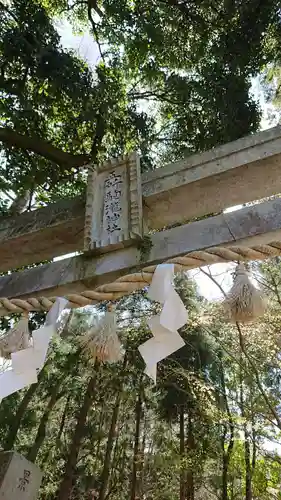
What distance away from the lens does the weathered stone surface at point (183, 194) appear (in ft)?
6.06

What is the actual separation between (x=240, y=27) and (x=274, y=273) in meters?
3.19

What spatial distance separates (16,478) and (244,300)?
368 cm

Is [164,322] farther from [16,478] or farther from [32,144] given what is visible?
[16,478]

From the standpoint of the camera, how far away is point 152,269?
1.17 meters

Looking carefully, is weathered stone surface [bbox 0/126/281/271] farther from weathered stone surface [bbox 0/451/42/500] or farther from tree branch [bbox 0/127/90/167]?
weathered stone surface [bbox 0/451/42/500]

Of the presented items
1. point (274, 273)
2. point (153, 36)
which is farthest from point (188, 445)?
point (153, 36)

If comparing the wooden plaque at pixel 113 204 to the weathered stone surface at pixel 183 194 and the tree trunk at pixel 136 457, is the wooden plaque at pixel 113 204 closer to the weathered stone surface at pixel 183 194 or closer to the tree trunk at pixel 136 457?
the weathered stone surface at pixel 183 194

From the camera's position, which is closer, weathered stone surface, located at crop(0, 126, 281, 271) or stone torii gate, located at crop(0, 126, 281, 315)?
stone torii gate, located at crop(0, 126, 281, 315)

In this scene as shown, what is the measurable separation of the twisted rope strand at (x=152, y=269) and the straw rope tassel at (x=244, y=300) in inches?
5.6

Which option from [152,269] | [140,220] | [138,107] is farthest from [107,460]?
[152,269]

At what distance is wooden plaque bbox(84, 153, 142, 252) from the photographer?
1.83 metres

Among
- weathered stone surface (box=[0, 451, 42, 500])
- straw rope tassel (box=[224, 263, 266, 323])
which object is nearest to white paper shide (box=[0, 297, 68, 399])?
straw rope tassel (box=[224, 263, 266, 323])

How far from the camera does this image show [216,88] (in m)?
3.34

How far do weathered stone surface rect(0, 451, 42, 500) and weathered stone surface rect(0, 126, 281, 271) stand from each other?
2611 millimetres
